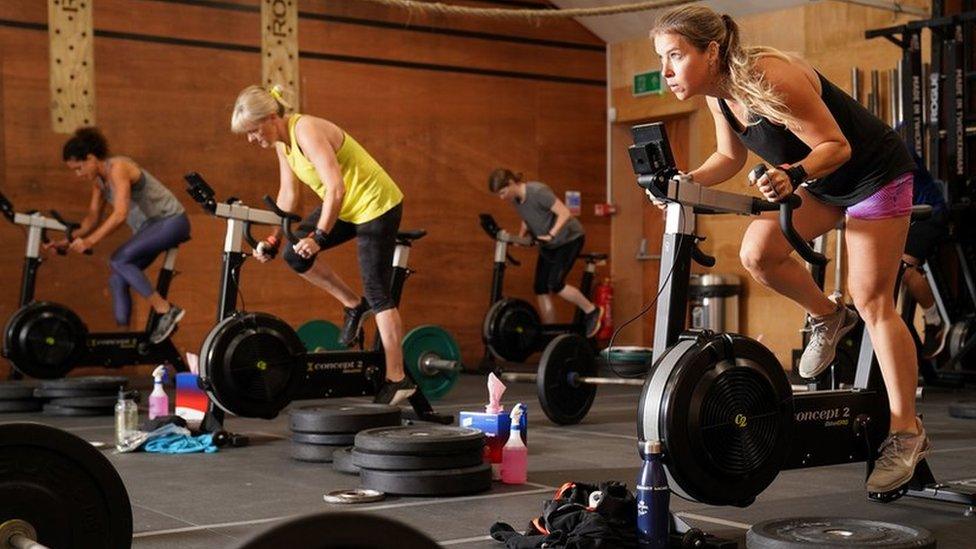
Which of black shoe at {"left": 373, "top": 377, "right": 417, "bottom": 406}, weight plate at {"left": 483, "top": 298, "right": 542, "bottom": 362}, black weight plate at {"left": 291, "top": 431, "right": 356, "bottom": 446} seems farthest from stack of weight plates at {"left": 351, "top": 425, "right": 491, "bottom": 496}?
weight plate at {"left": 483, "top": 298, "right": 542, "bottom": 362}

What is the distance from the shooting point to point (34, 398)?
664cm

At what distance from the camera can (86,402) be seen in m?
6.36

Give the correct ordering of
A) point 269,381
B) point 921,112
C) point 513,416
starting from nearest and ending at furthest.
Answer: point 513,416
point 269,381
point 921,112

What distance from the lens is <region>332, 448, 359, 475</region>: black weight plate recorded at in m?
4.32

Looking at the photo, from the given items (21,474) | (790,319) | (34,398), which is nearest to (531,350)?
(790,319)

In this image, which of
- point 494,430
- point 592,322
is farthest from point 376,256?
point 592,322

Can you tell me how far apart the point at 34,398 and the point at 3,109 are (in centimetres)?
245

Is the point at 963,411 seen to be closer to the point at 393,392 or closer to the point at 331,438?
the point at 393,392

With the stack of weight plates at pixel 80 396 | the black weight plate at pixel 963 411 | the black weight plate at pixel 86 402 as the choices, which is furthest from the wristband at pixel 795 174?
the black weight plate at pixel 86 402

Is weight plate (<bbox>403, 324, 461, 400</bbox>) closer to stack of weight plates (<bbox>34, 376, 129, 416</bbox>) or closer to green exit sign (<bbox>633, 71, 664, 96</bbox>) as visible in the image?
stack of weight plates (<bbox>34, 376, 129, 416</bbox>)

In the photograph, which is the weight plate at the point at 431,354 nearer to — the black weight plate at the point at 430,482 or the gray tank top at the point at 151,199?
the gray tank top at the point at 151,199

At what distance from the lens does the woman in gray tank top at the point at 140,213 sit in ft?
24.1

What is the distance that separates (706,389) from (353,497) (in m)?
1.39

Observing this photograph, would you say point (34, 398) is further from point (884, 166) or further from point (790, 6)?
point (790, 6)
